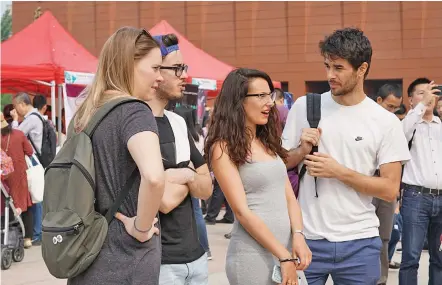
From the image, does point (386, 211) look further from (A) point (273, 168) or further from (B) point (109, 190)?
(B) point (109, 190)

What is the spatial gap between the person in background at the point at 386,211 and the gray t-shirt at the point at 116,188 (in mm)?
4589

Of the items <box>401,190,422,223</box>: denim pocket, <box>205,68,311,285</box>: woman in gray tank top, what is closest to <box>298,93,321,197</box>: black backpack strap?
<box>205,68,311,285</box>: woman in gray tank top

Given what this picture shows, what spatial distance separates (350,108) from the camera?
4.11 m

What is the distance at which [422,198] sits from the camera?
646cm

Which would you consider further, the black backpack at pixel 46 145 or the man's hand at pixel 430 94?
the black backpack at pixel 46 145

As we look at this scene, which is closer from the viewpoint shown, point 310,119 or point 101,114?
point 101,114

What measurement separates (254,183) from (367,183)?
2.27ft

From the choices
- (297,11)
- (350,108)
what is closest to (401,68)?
(297,11)

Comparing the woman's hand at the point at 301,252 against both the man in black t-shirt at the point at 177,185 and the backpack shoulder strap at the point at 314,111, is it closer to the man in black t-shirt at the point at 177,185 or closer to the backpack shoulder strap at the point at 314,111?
the man in black t-shirt at the point at 177,185

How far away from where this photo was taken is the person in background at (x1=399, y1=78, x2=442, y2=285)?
641cm

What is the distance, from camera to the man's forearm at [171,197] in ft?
11.8

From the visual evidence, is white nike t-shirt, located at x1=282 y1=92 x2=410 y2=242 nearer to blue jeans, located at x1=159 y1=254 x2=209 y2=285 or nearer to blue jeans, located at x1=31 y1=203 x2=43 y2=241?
blue jeans, located at x1=159 y1=254 x2=209 y2=285

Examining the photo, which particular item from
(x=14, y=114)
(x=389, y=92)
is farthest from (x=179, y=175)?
(x=14, y=114)

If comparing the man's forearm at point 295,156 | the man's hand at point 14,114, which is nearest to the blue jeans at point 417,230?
the man's forearm at point 295,156
